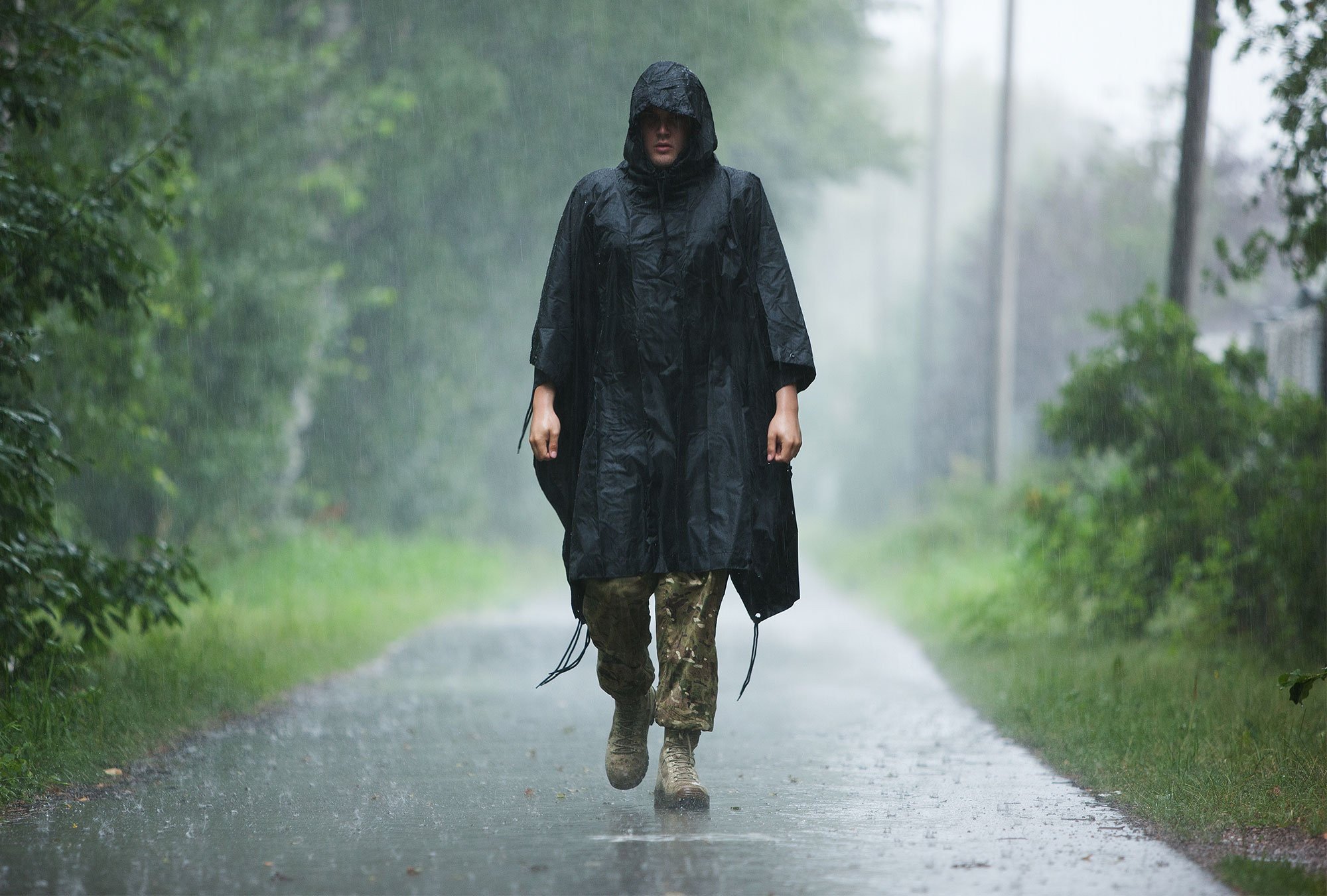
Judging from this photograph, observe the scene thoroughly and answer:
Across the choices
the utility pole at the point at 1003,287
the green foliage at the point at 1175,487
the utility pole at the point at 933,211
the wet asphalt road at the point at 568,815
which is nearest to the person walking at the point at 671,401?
the wet asphalt road at the point at 568,815

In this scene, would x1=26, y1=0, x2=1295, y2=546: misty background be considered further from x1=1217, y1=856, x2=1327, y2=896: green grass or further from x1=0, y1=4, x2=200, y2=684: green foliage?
x1=1217, y1=856, x2=1327, y2=896: green grass

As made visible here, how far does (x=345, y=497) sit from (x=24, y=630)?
61.3 feet

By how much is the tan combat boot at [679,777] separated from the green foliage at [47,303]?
2.65 m

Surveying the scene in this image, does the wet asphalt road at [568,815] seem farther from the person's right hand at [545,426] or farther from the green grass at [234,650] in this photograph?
the person's right hand at [545,426]

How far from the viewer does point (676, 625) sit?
5.64m

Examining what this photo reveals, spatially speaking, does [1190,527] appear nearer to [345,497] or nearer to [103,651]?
[103,651]

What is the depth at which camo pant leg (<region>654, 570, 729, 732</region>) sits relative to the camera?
5.61 metres

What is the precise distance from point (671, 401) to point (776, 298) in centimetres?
47

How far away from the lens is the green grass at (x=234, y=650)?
21.5 ft

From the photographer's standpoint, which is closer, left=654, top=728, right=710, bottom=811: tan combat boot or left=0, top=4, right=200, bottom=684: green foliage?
left=654, top=728, right=710, bottom=811: tan combat boot

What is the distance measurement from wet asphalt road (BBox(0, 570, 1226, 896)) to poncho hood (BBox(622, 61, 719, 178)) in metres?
2.05

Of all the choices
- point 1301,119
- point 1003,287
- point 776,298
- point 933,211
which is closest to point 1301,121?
point 1301,119

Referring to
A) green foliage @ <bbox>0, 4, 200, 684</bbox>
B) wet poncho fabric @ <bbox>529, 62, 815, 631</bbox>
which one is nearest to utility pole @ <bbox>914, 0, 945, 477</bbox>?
green foliage @ <bbox>0, 4, 200, 684</bbox>

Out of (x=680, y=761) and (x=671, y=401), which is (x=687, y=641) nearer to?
(x=680, y=761)
